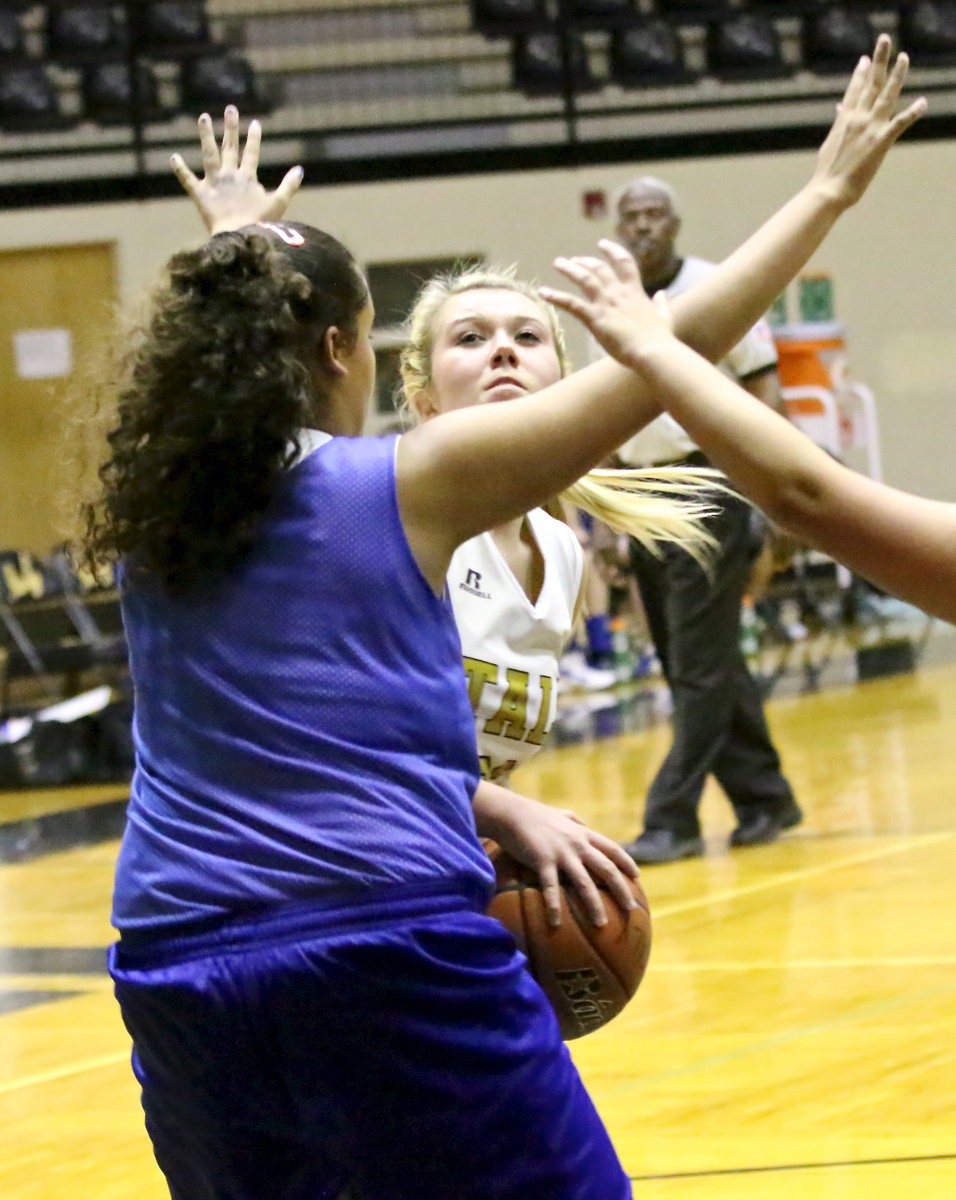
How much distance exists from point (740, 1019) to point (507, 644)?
1.38 m

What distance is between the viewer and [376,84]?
14500mm

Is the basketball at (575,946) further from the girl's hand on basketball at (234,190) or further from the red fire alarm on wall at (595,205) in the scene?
the red fire alarm on wall at (595,205)

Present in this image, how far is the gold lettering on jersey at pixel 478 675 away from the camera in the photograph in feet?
8.65

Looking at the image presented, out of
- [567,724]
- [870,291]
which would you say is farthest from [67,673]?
[870,291]

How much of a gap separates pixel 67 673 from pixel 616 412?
27.6 ft

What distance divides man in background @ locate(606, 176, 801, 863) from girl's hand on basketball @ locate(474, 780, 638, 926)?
330cm

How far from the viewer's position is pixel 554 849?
7.27 feet

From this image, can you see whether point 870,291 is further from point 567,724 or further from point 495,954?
point 495,954

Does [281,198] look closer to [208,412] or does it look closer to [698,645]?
[208,412]

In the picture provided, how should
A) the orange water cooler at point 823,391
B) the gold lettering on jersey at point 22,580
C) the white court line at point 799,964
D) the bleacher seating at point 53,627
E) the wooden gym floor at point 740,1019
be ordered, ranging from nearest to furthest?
the wooden gym floor at point 740,1019, the white court line at point 799,964, the bleacher seating at point 53,627, the gold lettering on jersey at point 22,580, the orange water cooler at point 823,391

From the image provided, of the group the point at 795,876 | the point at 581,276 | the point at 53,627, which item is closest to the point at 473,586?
the point at 581,276

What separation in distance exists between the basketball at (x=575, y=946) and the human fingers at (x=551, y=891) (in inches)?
0.9

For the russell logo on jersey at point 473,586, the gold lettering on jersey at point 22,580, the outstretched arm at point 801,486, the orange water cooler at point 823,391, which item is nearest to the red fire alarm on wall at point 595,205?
the orange water cooler at point 823,391

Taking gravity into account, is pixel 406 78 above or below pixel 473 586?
above
